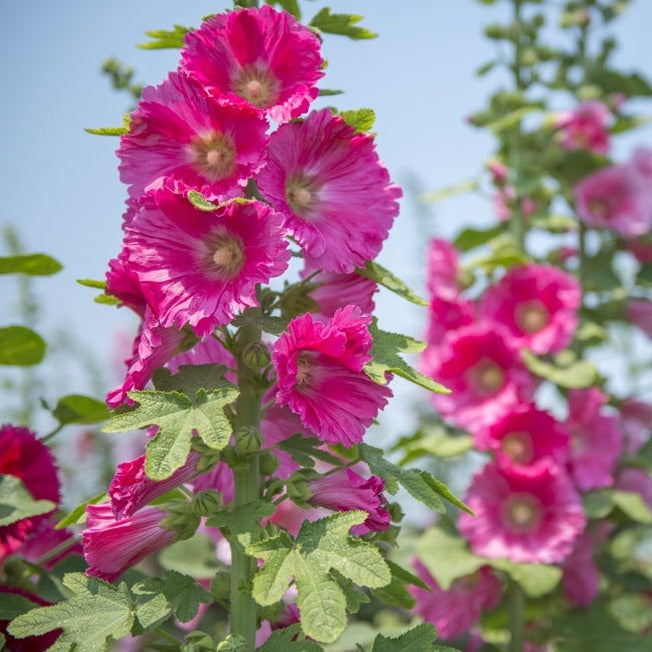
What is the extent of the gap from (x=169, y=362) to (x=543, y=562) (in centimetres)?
145

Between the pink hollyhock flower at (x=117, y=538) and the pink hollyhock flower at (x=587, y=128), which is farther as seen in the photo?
the pink hollyhock flower at (x=587, y=128)

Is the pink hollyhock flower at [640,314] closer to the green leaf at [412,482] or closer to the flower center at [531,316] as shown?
the flower center at [531,316]

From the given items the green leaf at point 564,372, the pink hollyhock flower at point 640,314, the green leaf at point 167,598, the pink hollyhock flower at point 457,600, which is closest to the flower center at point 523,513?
the pink hollyhock flower at point 457,600

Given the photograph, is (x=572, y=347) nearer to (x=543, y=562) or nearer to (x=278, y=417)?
(x=543, y=562)

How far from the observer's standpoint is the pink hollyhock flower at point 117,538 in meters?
1.05

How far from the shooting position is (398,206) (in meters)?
1.12

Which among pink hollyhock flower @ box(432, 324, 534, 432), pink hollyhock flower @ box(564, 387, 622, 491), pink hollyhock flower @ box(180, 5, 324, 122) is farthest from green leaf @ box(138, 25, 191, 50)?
pink hollyhock flower @ box(564, 387, 622, 491)

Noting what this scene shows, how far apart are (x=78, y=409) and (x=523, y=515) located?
1263 mm

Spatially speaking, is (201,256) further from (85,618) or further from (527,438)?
(527,438)

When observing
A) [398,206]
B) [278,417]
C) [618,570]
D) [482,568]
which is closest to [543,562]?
[482,568]

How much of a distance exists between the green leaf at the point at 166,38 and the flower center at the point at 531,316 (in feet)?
5.00

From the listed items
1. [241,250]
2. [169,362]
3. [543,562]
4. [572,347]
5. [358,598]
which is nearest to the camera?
[358,598]

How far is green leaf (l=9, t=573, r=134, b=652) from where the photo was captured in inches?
36.7

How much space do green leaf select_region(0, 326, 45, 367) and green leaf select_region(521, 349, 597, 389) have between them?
1.48m
